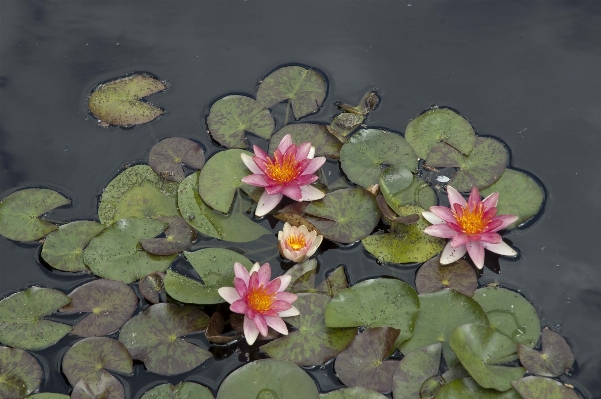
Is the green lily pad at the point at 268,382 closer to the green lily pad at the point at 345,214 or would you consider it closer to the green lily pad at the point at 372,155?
the green lily pad at the point at 345,214

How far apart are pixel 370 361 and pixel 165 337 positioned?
3.56 ft

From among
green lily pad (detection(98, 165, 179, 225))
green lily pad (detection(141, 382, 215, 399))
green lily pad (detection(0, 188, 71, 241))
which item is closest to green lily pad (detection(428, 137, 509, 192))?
green lily pad (detection(98, 165, 179, 225))

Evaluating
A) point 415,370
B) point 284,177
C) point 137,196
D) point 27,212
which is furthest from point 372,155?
point 27,212

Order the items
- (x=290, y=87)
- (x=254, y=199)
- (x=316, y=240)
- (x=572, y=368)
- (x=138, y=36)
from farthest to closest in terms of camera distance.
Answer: (x=138, y=36) → (x=290, y=87) → (x=254, y=199) → (x=316, y=240) → (x=572, y=368)

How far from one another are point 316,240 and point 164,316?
94cm

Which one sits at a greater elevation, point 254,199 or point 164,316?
point 254,199

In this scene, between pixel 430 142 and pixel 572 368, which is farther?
pixel 430 142

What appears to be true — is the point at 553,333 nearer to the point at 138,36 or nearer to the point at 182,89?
the point at 182,89

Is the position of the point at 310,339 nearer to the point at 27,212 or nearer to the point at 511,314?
the point at 511,314

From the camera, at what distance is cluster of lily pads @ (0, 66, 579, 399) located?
2.83m

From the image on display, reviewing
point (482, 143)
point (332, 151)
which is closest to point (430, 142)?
point (482, 143)

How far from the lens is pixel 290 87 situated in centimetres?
393

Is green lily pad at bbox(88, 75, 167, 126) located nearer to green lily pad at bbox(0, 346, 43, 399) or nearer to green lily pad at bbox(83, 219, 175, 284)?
green lily pad at bbox(83, 219, 175, 284)

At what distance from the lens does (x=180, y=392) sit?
280 cm
